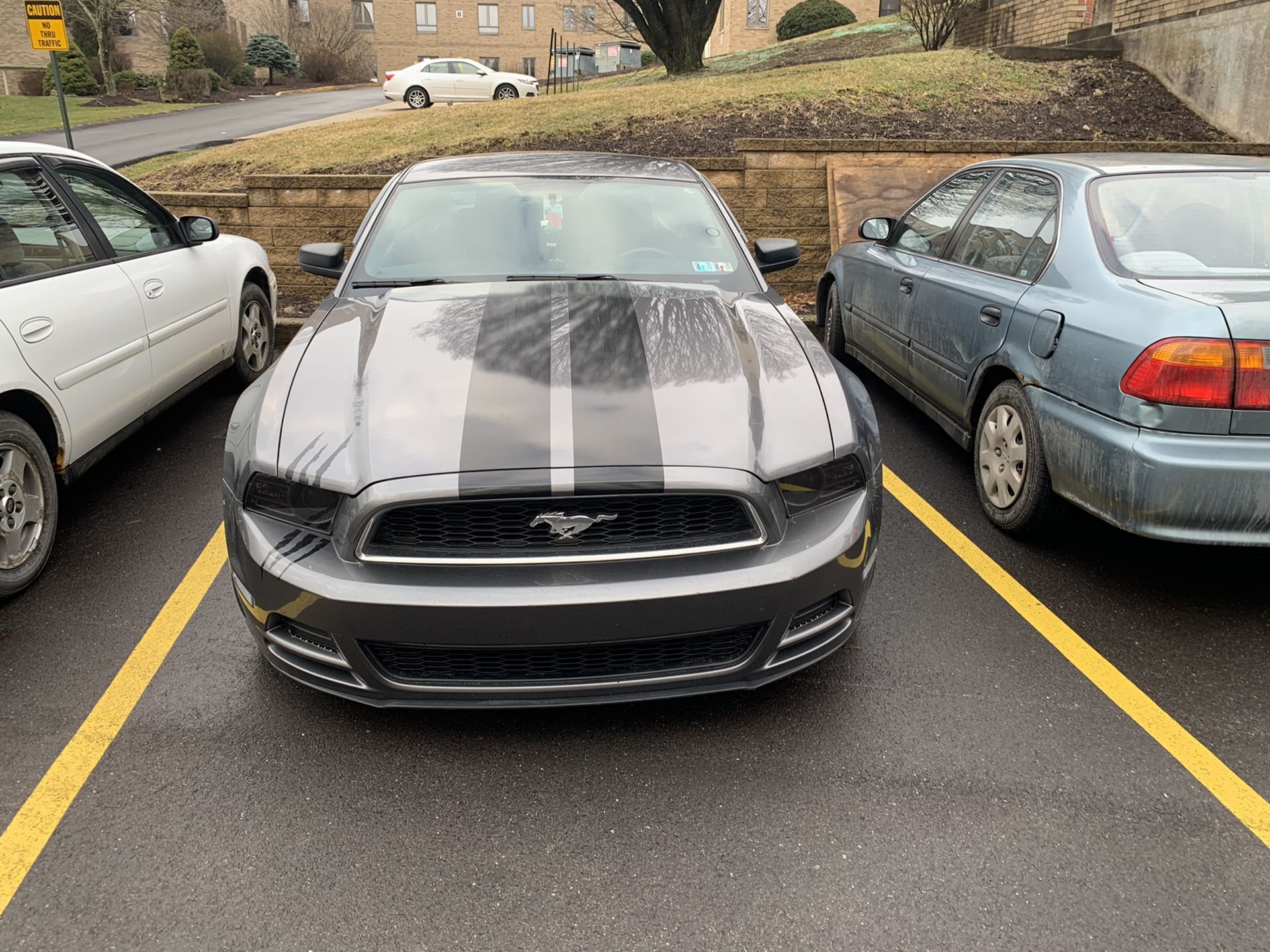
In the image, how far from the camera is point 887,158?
862 cm

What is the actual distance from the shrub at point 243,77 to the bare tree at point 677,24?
3229cm

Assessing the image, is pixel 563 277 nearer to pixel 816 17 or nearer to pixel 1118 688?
pixel 1118 688

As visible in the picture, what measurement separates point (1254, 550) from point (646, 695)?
9.86ft

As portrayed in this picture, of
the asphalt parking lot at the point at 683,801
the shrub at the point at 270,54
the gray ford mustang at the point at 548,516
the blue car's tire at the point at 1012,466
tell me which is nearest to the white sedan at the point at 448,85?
the shrub at the point at 270,54

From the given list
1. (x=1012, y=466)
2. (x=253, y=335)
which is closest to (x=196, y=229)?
(x=253, y=335)

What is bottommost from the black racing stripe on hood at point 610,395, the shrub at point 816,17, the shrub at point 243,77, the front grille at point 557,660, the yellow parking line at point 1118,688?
the yellow parking line at point 1118,688

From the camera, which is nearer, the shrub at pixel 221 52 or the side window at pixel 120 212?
the side window at pixel 120 212

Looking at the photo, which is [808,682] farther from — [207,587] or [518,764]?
[207,587]

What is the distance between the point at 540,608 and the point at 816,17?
117 ft

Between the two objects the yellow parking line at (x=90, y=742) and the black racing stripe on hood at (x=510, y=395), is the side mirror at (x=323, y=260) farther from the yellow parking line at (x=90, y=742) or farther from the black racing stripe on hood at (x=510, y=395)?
the yellow parking line at (x=90, y=742)

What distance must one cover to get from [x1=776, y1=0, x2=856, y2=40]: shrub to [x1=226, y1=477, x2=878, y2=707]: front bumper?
34381 mm

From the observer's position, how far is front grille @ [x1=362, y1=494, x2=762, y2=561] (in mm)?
2467

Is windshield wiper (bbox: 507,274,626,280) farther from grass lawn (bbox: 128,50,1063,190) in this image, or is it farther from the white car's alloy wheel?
grass lawn (bbox: 128,50,1063,190)

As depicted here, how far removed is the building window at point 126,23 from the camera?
42.4 meters
